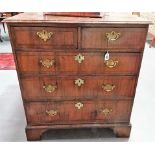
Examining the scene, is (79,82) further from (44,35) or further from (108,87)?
(44,35)

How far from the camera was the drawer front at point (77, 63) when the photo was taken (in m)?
1.36

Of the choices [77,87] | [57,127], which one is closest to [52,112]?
[57,127]

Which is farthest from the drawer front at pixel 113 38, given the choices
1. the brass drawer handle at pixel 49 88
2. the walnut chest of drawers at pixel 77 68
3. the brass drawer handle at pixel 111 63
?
the brass drawer handle at pixel 49 88

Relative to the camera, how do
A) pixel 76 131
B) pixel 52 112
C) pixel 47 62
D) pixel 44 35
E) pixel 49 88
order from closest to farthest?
pixel 44 35, pixel 47 62, pixel 49 88, pixel 52 112, pixel 76 131

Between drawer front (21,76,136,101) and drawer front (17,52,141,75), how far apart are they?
0.06 m

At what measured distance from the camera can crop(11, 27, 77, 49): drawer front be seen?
1.26 m

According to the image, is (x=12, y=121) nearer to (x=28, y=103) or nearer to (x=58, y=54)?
(x=28, y=103)

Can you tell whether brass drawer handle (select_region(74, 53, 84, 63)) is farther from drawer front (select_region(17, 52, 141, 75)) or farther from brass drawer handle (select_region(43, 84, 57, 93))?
brass drawer handle (select_region(43, 84, 57, 93))

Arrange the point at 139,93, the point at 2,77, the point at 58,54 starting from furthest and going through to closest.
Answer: the point at 2,77, the point at 139,93, the point at 58,54

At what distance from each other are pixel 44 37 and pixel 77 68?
1.07 feet

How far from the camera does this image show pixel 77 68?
1.41 metres
